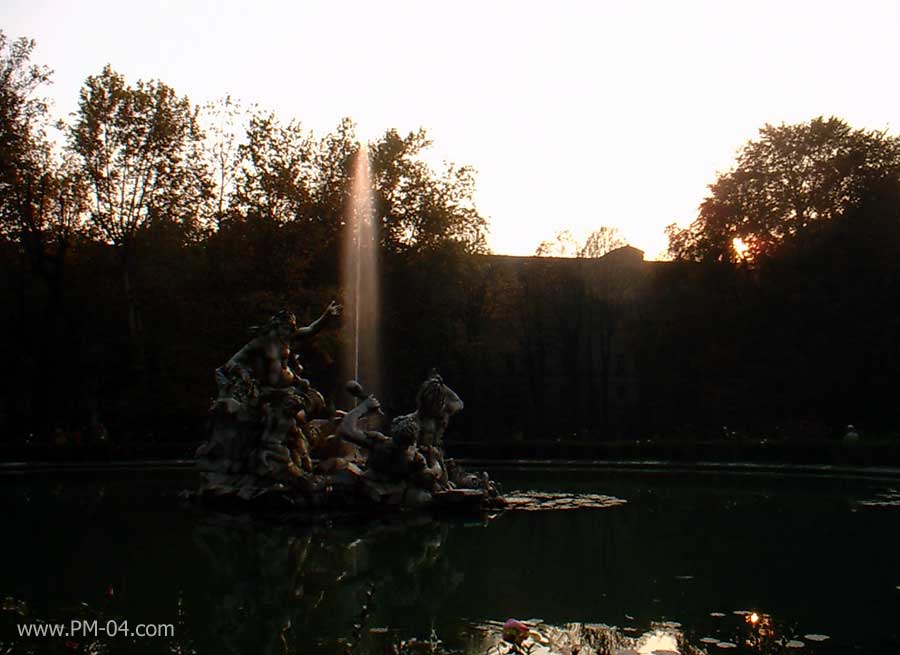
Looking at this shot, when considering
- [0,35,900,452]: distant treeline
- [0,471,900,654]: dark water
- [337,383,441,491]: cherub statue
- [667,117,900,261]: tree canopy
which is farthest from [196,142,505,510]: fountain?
[667,117,900,261]: tree canopy

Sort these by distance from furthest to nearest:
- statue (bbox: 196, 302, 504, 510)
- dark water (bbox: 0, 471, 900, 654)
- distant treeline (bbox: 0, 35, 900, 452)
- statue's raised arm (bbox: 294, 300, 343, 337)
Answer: distant treeline (bbox: 0, 35, 900, 452), statue's raised arm (bbox: 294, 300, 343, 337), statue (bbox: 196, 302, 504, 510), dark water (bbox: 0, 471, 900, 654)

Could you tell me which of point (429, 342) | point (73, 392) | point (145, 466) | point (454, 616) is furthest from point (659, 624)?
point (73, 392)

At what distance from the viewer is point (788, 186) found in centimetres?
3906

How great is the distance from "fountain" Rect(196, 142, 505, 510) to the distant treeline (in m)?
15.6

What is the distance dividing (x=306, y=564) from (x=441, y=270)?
30284 mm

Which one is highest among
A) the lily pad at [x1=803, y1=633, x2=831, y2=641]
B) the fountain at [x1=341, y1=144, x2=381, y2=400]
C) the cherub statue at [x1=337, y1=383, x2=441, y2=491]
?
the fountain at [x1=341, y1=144, x2=381, y2=400]

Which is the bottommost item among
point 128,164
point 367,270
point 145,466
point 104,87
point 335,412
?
point 145,466

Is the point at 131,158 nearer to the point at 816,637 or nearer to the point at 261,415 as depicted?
the point at 261,415

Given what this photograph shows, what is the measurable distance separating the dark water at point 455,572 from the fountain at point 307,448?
2.09 ft

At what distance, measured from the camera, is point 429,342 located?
38969 mm

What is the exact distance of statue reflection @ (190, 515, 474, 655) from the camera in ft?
23.5

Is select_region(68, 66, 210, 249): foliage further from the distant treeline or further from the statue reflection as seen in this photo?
the statue reflection

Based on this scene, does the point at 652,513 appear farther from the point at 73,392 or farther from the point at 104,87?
the point at 73,392

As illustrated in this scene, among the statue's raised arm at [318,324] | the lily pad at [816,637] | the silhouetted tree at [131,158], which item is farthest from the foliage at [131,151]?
the lily pad at [816,637]
